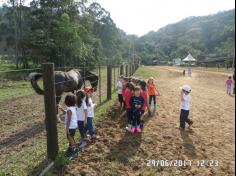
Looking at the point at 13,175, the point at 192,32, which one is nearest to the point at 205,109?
the point at 13,175

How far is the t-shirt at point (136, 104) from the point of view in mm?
7523

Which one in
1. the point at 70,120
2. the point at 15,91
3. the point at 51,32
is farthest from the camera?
the point at 51,32

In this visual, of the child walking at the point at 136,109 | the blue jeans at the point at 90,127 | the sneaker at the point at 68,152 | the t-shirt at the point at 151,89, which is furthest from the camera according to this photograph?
the t-shirt at the point at 151,89

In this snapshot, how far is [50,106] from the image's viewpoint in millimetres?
5453

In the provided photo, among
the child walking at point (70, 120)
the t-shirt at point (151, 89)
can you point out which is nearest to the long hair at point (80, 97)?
the child walking at point (70, 120)

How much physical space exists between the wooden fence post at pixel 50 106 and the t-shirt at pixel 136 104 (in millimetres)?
2499

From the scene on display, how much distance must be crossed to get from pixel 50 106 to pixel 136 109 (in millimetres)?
2620

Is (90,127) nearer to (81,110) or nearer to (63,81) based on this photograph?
(81,110)

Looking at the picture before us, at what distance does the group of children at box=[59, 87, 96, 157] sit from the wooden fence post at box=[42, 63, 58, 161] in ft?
1.01

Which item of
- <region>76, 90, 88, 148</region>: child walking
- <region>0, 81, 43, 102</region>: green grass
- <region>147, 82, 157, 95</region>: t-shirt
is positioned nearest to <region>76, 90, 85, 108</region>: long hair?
<region>76, 90, 88, 148</region>: child walking

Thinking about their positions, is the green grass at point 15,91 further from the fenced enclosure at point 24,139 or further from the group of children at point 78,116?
the group of children at point 78,116

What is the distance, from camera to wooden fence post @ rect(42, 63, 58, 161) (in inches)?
212

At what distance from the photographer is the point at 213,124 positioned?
881cm

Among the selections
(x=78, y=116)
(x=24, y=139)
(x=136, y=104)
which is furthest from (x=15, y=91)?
(x=78, y=116)
